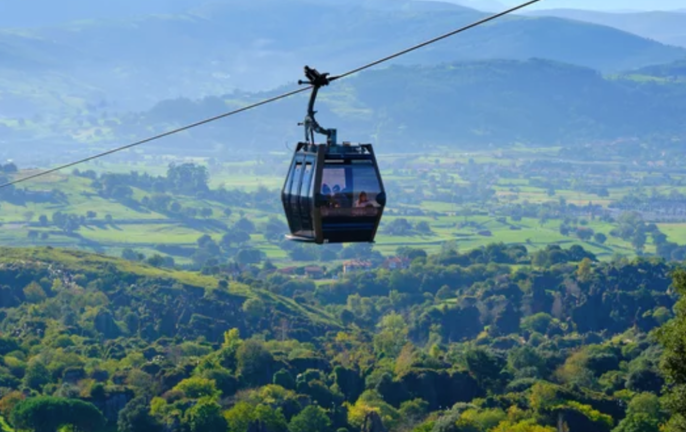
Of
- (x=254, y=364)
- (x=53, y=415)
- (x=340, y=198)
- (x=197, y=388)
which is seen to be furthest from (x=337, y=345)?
(x=340, y=198)

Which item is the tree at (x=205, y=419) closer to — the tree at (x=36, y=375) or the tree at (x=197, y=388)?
the tree at (x=197, y=388)

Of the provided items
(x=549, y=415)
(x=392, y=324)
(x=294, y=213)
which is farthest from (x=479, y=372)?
(x=294, y=213)

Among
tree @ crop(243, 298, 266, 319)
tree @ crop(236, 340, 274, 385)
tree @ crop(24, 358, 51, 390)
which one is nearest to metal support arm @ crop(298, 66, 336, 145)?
tree @ crop(236, 340, 274, 385)

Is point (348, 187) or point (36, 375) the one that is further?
point (36, 375)

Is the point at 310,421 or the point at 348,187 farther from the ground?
the point at 348,187

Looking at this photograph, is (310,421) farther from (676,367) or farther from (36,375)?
(676,367)
